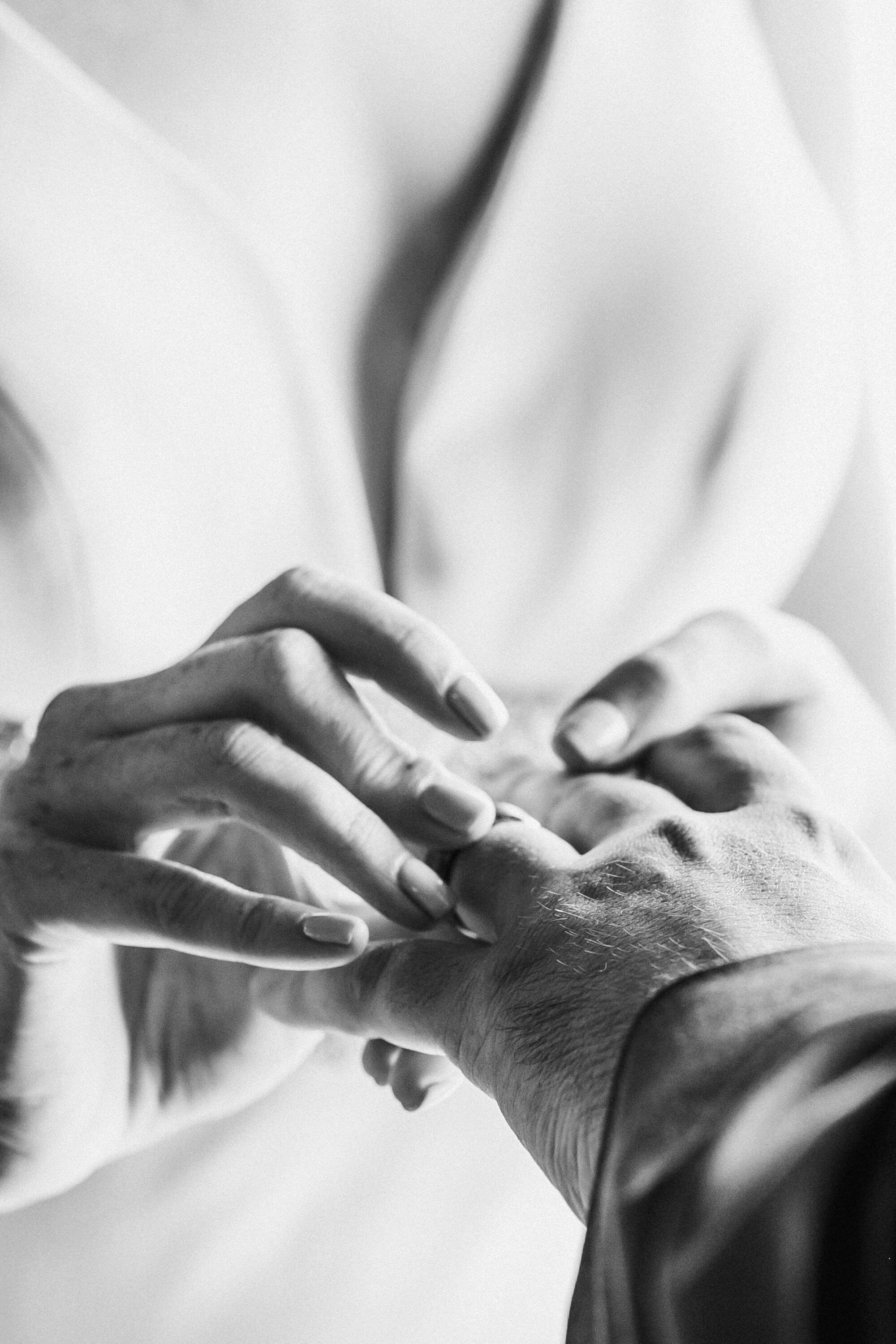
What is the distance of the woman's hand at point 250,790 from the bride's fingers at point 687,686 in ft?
0.25

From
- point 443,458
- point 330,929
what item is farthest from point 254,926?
point 443,458

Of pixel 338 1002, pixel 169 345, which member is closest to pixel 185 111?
pixel 169 345

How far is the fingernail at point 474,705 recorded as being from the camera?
0.32 metres

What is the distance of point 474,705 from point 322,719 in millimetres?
39

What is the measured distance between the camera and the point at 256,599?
351 millimetres

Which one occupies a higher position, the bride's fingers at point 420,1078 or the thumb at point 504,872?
the thumb at point 504,872

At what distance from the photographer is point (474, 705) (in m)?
0.32

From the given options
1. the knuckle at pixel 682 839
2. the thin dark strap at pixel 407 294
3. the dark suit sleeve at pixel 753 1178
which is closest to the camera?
the dark suit sleeve at pixel 753 1178

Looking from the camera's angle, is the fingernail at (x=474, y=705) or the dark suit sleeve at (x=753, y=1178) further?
the fingernail at (x=474, y=705)

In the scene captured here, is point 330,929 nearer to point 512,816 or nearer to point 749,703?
point 512,816

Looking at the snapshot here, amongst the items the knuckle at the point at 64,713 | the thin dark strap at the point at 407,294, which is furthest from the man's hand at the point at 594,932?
the thin dark strap at the point at 407,294

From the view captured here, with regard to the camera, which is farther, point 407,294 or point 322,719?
point 407,294

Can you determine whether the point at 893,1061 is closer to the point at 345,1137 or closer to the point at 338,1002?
the point at 338,1002

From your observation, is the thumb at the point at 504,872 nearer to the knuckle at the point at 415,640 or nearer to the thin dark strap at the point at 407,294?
the knuckle at the point at 415,640
